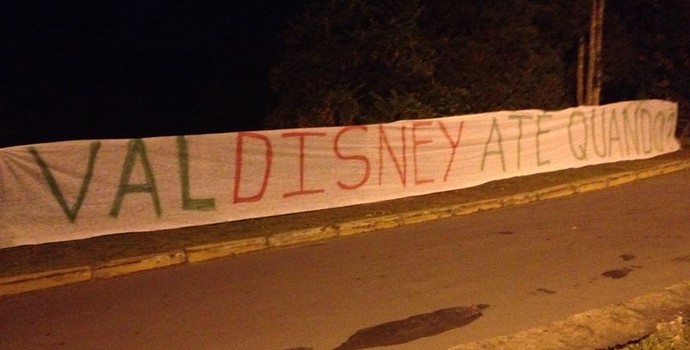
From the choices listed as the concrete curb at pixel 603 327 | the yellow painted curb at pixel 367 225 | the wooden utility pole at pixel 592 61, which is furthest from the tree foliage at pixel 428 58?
the concrete curb at pixel 603 327

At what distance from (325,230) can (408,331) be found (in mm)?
3382

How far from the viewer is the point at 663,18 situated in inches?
747

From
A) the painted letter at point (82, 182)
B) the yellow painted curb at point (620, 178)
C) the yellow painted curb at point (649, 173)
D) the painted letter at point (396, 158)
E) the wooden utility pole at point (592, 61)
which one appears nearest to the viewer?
the painted letter at point (82, 182)

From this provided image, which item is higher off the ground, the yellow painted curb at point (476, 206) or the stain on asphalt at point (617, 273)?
the stain on asphalt at point (617, 273)

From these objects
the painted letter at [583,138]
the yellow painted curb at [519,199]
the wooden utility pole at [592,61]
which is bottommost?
the yellow painted curb at [519,199]

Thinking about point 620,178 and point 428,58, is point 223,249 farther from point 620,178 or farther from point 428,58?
point 620,178

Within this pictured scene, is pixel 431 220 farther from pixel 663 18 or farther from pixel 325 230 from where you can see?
pixel 663 18

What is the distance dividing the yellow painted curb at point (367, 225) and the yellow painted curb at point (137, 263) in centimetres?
208

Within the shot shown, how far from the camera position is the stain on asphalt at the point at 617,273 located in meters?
6.68

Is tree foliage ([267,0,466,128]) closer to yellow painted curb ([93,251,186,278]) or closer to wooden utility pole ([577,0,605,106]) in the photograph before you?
wooden utility pole ([577,0,605,106])

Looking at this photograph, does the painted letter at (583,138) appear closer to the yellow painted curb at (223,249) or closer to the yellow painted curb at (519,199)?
the yellow painted curb at (519,199)

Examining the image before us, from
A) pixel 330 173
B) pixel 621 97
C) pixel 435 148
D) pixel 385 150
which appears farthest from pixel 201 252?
pixel 621 97

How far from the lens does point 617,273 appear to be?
678 cm

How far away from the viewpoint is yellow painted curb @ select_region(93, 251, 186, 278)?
23.2 feet
